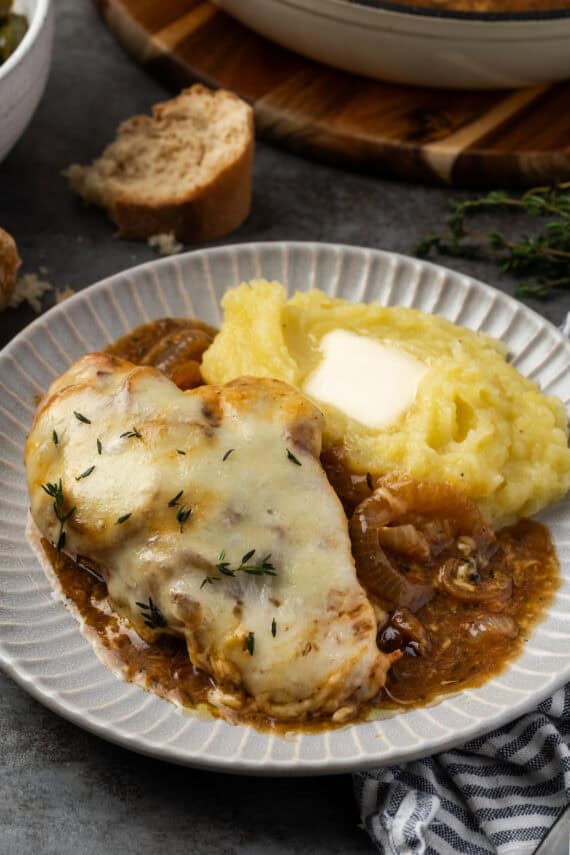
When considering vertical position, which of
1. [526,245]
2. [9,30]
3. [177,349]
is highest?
[9,30]

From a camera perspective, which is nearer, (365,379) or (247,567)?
(247,567)

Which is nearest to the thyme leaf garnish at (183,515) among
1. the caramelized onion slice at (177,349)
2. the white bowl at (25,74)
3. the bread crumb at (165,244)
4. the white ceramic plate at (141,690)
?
the white ceramic plate at (141,690)

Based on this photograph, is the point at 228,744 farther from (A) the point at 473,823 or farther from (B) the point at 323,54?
(B) the point at 323,54

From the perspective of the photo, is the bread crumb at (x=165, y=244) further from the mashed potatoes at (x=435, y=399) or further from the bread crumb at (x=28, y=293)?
the mashed potatoes at (x=435, y=399)

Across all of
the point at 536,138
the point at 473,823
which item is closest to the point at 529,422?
the point at 473,823

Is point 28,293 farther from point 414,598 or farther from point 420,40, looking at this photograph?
point 414,598

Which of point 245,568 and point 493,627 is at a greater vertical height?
point 245,568

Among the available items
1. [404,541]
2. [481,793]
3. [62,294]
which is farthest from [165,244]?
[481,793]
